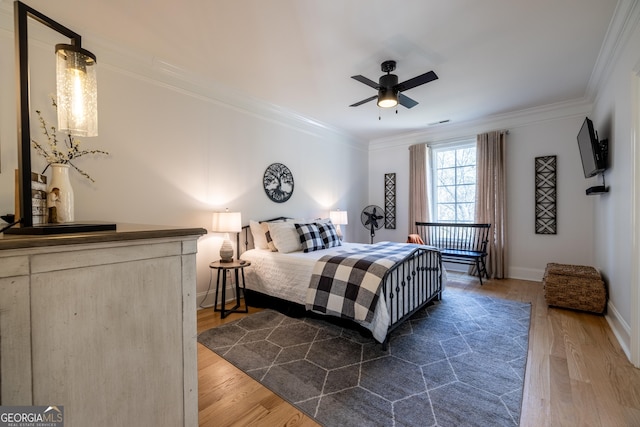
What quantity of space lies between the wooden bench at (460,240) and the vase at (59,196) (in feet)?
14.7

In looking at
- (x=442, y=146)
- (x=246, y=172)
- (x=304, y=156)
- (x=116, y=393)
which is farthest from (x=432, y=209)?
(x=116, y=393)

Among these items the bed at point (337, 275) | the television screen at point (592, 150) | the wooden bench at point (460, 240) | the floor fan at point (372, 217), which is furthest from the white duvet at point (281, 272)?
the television screen at point (592, 150)

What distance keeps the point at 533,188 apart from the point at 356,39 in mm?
3770

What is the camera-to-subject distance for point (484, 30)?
237 centimetres

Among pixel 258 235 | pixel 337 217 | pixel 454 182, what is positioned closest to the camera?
pixel 258 235

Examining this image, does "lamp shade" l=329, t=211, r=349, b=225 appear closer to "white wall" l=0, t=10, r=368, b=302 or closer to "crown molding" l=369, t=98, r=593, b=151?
"white wall" l=0, t=10, r=368, b=302

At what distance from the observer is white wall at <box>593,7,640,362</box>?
2.18 m

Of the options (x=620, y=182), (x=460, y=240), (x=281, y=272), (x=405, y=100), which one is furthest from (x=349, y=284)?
(x=460, y=240)

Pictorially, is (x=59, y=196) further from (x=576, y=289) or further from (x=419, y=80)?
(x=576, y=289)

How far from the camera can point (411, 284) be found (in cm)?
276

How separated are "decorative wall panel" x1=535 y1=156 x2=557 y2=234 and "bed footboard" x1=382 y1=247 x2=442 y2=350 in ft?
7.14

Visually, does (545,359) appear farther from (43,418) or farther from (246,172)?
(246,172)

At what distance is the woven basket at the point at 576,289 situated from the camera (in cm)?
296

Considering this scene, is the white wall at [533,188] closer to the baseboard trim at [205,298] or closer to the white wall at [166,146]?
the white wall at [166,146]
